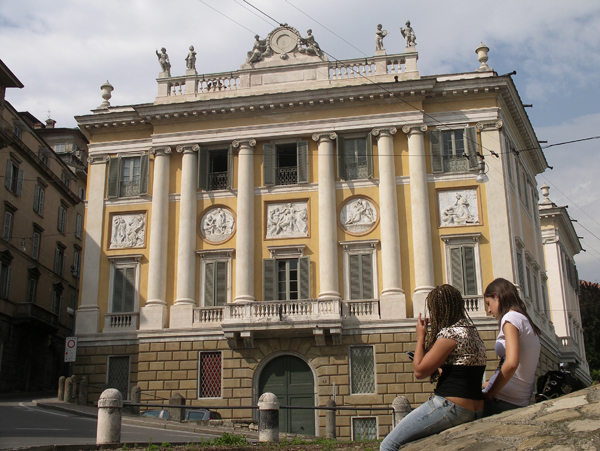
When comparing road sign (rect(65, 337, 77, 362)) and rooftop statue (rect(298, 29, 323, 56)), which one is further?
rooftop statue (rect(298, 29, 323, 56))

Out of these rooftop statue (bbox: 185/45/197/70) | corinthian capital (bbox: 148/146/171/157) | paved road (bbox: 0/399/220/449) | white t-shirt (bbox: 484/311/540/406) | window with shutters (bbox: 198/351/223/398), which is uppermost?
rooftop statue (bbox: 185/45/197/70)

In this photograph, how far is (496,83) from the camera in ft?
94.0

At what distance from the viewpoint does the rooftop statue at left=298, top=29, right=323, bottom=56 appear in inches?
1219

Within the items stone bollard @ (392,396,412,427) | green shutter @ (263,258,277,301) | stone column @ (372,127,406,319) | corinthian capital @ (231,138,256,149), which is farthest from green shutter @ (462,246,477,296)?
stone bollard @ (392,396,412,427)

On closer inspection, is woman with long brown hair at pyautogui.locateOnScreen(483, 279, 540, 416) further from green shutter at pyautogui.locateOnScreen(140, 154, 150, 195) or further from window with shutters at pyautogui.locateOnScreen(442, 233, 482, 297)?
green shutter at pyautogui.locateOnScreen(140, 154, 150, 195)

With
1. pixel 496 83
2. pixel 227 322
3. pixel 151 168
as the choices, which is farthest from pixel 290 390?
pixel 496 83

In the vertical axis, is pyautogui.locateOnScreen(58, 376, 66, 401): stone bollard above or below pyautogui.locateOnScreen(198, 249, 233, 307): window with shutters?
below

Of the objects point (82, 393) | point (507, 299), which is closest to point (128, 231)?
point (82, 393)

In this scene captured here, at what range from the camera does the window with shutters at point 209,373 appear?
27359mm

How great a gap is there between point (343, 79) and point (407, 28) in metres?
3.78

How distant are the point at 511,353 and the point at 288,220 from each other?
2306cm

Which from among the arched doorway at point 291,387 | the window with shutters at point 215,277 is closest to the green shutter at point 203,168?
the window with shutters at point 215,277

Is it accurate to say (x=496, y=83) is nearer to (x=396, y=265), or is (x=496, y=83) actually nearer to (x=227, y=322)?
(x=396, y=265)

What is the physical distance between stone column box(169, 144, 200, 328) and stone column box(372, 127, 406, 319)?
766cm
